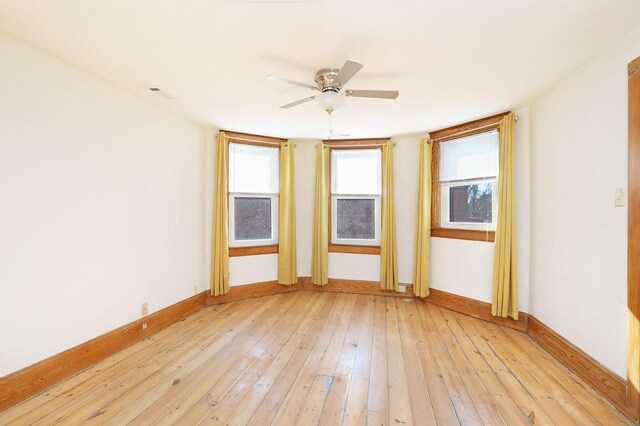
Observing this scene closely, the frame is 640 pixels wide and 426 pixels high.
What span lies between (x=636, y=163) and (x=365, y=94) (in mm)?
1756

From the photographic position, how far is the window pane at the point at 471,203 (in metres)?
3.46

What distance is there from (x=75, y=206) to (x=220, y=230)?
1736 millimetres

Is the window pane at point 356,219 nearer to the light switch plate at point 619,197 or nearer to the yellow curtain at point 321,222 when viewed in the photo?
the yellow curtain at point 321,222

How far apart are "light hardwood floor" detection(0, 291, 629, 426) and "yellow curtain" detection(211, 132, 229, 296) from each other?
69 cm

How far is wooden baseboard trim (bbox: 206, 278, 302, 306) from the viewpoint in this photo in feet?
12.9

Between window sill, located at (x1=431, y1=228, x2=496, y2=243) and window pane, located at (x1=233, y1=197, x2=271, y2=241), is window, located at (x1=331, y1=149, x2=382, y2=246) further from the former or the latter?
window pane, located at (x1=233, y1=197, x2=271, y2=241)

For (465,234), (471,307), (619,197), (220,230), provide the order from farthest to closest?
(220,230) < (465,234) < (471,307) < (619,197)

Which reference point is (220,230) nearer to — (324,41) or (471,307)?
(324,41)

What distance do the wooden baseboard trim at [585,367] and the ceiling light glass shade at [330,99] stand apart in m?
2.68

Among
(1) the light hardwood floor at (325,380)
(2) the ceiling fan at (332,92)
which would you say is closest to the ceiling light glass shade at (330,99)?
(2) the ceiling fan at (332,92)

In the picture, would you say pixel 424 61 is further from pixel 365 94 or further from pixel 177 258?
pixel 177 258

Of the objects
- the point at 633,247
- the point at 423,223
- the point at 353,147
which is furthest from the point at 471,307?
the point at 353,147

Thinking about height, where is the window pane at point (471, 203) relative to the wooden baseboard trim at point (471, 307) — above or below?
above

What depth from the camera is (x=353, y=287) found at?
444 cm
